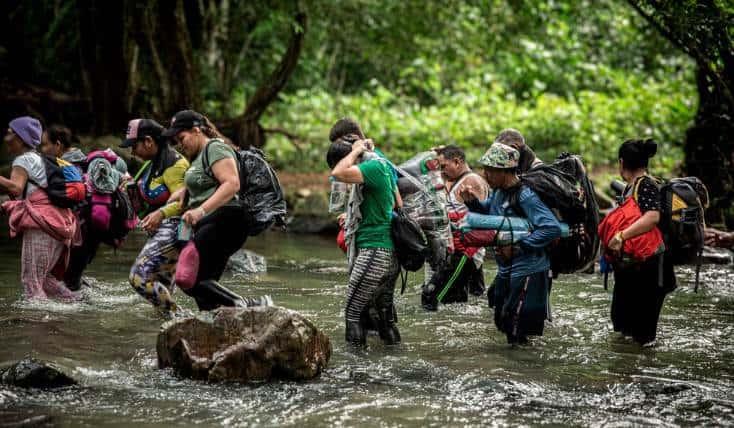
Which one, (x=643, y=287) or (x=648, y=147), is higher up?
(x=648, y=147)

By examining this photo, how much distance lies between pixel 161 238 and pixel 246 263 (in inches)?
172

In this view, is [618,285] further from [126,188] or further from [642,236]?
[126,188]

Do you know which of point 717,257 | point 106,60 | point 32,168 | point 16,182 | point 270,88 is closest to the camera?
point 16,182

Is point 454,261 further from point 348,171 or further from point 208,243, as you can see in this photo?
point 208,243

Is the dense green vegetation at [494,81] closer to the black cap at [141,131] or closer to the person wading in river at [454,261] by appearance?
the person wading in river at [454,261]

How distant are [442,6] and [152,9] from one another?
22.0 ft

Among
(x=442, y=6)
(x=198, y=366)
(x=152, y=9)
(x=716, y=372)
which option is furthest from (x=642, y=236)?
(x=442, y=6)

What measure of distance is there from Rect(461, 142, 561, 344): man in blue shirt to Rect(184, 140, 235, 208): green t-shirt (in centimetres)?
204

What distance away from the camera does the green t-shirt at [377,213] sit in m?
7.25

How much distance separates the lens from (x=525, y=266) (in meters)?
7.64

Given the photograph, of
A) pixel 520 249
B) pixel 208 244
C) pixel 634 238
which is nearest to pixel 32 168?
pixel 208 244

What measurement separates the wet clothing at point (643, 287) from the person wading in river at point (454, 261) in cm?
183

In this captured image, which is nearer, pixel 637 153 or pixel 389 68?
pixel 637 153

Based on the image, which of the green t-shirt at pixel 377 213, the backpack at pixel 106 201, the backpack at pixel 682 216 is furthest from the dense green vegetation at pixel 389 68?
the backpack at pixel 682 216
